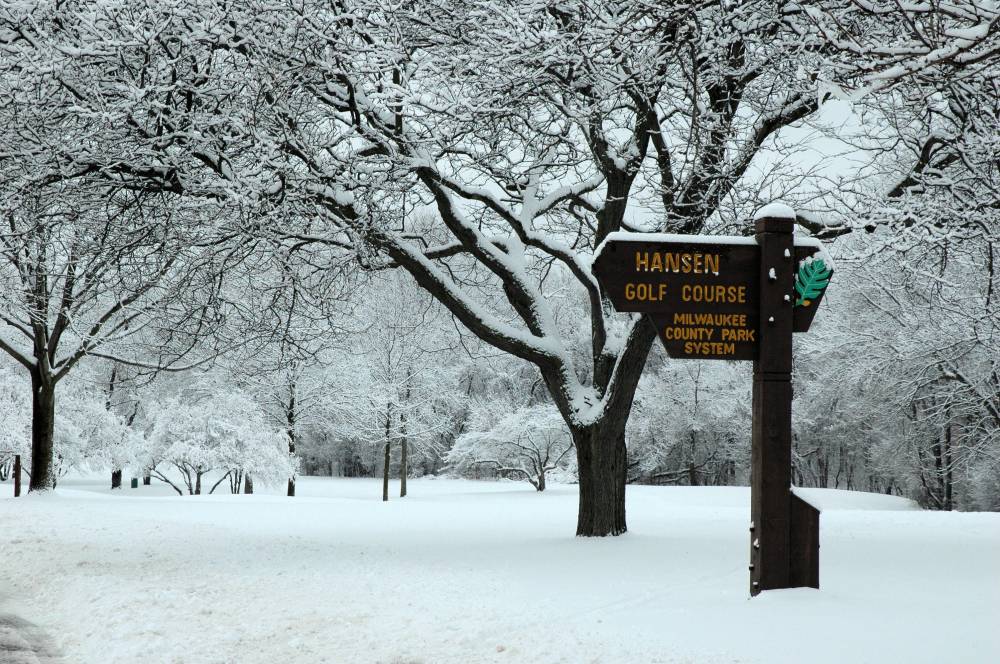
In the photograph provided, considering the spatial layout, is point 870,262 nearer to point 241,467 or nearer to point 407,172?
point 407,172

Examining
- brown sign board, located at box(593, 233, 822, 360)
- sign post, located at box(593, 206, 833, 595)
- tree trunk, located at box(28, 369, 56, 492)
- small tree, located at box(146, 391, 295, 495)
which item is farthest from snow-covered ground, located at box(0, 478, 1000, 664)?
small tree, located at box(146, 391, 295, 495)

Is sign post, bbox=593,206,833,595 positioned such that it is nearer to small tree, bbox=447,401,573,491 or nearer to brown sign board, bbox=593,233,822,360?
brown sign board, bbox=593,233,822,360

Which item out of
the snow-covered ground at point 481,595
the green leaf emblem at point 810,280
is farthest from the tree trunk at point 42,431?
the green leaf emblem at point 810,280

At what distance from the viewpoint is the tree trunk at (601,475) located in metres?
10.6

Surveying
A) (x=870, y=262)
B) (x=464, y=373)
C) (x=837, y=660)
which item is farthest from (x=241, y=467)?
(x=837, y=660)

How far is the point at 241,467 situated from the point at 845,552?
64.5 feet

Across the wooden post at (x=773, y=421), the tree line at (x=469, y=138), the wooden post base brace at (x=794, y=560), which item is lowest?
the wooden post base brace at (x=794, y=560)

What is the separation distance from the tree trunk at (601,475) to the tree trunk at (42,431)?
11554 millimetres

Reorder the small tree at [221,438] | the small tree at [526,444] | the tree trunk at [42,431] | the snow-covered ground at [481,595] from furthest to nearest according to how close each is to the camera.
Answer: the small tree at [526,444] → the small tree at [221,438] → the tree trunk at [42,431] → the snow-covered ground at [481,595]

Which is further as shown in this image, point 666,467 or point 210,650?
point 666,467

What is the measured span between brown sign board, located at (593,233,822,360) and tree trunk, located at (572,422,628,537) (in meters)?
4.53

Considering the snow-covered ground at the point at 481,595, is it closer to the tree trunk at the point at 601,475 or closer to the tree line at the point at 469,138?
the tree trunk at the point at 601,475

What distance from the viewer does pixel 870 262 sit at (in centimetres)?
1236

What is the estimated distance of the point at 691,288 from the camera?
623 centimetres
